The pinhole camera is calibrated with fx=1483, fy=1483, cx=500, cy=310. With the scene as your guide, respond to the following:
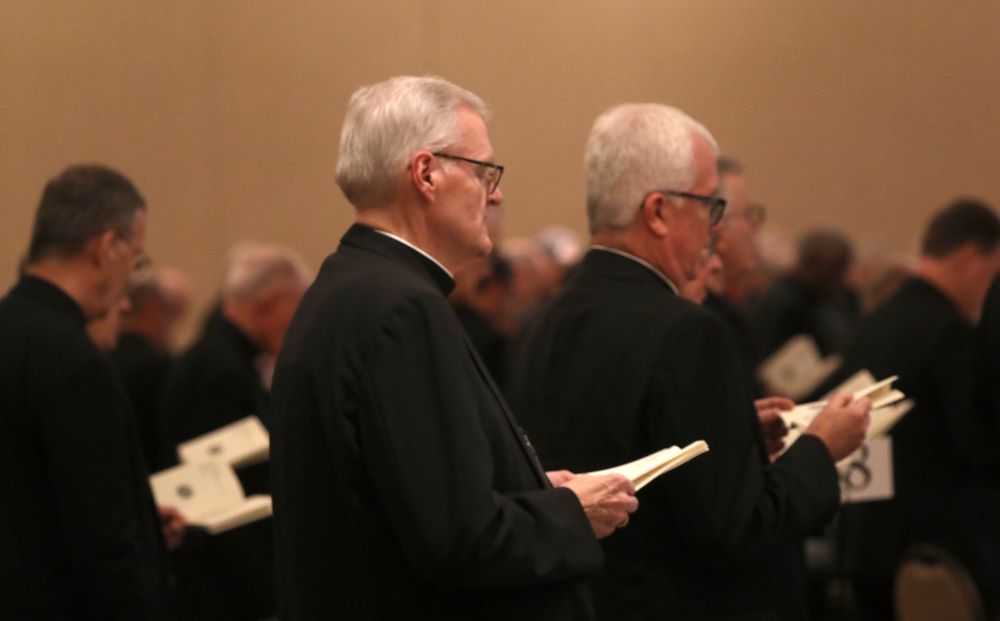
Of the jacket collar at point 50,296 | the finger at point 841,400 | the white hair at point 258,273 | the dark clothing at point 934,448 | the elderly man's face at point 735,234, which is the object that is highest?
the jacket collar at point 50,296

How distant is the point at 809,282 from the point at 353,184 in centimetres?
777

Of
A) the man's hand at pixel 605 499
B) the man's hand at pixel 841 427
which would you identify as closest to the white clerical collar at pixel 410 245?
the man's hand at pixel 605 499

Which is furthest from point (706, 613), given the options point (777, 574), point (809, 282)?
point (809, 282)

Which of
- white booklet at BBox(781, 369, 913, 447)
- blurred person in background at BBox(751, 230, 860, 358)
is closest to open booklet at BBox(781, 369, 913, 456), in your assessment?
white booklet at BBox(781, 369, 913, 447)

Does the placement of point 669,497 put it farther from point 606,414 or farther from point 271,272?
point 271,272

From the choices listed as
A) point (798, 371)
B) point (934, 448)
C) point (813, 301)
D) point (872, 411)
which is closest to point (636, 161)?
point (872, 411)

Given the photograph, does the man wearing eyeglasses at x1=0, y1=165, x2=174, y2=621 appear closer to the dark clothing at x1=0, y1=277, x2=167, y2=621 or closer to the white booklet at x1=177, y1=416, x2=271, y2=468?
the dark clothing at x1=0, y1=277, x2=167, y2=621

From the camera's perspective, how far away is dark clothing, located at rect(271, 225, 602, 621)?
2.27m

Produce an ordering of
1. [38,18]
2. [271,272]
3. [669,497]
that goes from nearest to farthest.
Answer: [669,497], [38,18], [271,272]

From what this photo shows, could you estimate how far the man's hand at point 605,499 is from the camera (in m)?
2.52

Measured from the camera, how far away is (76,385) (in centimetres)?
334

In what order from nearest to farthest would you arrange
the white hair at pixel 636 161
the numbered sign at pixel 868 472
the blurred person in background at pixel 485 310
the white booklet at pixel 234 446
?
the white hair at pixel 636 161
the numbered sign at pixel 868 472
the white booklet at pixel 234 446
the blurred person in background at pixel 485 310

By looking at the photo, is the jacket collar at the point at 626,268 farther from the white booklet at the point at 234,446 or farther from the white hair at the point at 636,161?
the white booklet at the point at 234,446

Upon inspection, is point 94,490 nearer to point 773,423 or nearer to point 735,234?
point 773,423
